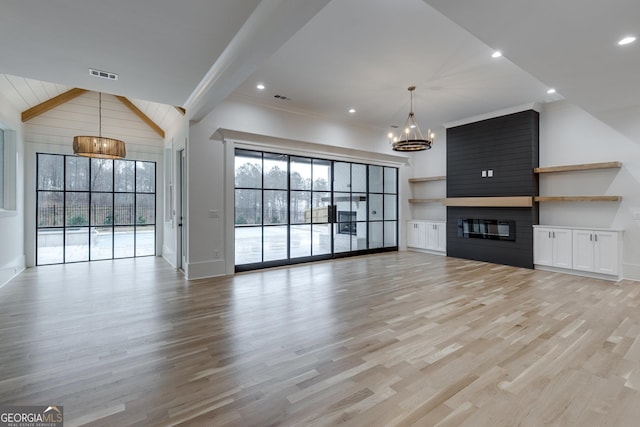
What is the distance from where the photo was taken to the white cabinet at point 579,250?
514cm

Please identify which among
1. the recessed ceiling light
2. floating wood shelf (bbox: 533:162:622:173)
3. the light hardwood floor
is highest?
the recessed ceiling light

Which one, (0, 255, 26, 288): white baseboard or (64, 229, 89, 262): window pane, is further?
(64, 229, 89, 262): window pane

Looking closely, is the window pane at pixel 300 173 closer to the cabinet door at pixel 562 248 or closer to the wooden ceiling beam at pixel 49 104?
the wooden ceiling beam at pixel 49 104

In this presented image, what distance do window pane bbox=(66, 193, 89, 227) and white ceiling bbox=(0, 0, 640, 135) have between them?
2.29m

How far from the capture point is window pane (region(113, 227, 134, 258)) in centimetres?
733

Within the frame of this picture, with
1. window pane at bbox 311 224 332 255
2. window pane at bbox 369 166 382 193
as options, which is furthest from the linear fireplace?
window pane at bbox 311 224 332 255

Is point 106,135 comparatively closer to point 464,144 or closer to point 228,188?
point 228,188

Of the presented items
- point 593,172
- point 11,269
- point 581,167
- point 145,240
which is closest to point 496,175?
point 581,167

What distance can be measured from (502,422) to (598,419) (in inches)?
24.2

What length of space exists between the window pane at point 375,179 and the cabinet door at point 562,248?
13.1 feet

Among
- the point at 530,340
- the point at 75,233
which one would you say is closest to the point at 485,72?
the point at 530,340

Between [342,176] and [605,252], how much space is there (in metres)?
5.27

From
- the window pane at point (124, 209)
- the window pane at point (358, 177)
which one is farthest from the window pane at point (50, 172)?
the window pane at point (358, 177)

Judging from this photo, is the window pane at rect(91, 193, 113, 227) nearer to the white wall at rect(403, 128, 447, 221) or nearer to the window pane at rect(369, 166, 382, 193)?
the window pane at rect(369, 166, 382, 193)
